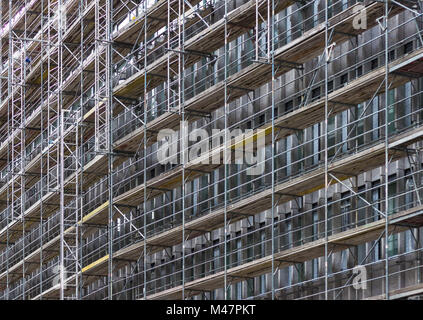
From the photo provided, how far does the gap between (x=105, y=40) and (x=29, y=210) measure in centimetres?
1081

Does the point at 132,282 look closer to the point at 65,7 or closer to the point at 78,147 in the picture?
the point at 78,147

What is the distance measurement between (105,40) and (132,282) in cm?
830

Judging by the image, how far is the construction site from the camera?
31031 mm

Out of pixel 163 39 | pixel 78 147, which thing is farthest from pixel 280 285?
pixel 78 147

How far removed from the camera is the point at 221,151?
3703 centimetres

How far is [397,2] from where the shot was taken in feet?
98.1

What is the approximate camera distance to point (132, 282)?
43156 mm

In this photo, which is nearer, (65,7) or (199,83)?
(199,83)

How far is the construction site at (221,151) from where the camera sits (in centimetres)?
3103

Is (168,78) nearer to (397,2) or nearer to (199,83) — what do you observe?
(199,83)
